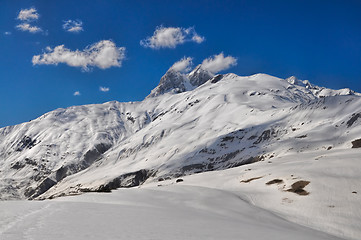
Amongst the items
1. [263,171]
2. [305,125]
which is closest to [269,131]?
[305,125]

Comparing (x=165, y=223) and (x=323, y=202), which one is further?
(x=323, y=202)

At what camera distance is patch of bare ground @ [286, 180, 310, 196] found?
37.5 metres

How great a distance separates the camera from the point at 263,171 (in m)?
54.1

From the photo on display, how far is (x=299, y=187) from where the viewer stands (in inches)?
1538

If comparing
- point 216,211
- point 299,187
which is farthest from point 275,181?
point 216,211

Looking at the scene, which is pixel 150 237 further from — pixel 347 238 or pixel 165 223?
pixel 347 238

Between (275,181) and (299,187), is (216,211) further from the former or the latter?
(275,181)

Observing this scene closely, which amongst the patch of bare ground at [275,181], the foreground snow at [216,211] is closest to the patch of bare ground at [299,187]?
the foreground snow at [216,211]

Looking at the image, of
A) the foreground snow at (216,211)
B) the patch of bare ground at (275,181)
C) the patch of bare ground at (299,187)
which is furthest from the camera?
the patch of bare ground at (275,181)

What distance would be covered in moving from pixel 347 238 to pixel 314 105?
16286cm

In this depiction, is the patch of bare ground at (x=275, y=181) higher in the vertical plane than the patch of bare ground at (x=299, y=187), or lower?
higher

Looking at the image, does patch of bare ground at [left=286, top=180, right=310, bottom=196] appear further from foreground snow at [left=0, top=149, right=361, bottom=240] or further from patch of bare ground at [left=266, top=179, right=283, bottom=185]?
patch of bare ground at [left=266, top=179, right=283, bottom=185]

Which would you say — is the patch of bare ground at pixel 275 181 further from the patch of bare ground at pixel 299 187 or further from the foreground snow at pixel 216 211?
the patch of bare ground at pixel 299 187

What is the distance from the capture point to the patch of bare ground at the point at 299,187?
37466 mm
